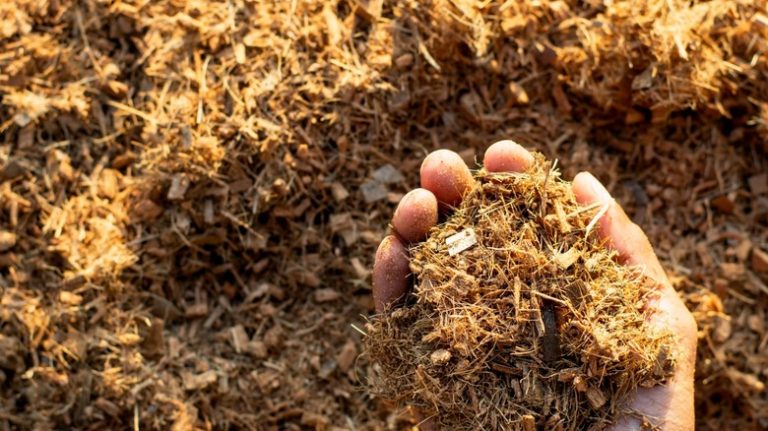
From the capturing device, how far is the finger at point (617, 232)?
255 cm

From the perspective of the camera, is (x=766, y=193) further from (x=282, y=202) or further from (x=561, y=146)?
(x=282, y=202)

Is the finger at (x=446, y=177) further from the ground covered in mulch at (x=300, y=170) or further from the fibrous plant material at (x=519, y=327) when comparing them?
the ground covered in mulch at (x=300, y=170)

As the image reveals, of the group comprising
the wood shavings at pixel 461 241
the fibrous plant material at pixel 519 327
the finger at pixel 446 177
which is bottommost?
the fibrous plant material at pixel 519 327

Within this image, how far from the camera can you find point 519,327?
2309mm

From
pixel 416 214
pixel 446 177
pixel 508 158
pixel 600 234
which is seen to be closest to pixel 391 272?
pixel 416 214

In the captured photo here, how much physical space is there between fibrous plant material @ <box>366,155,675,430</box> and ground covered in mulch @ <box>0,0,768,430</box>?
67 cm

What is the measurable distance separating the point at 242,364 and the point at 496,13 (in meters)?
1.68

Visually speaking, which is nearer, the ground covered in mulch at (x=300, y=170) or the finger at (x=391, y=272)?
the finger at (x=391, y=272)

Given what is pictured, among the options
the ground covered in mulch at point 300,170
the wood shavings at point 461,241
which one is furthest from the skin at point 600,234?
the ground covered in mulch at point 300,170

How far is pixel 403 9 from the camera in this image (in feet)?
10.1

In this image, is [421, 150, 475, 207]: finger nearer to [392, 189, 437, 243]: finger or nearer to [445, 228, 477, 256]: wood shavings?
[392, 189, 437, 243]: finger

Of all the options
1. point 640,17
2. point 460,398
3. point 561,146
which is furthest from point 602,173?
point 460,398

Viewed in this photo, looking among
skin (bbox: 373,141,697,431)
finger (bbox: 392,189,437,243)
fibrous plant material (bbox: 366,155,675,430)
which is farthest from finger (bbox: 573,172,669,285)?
finger (bbox: 392,189,437,243)

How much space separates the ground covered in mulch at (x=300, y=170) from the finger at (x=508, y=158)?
1.86 ft
